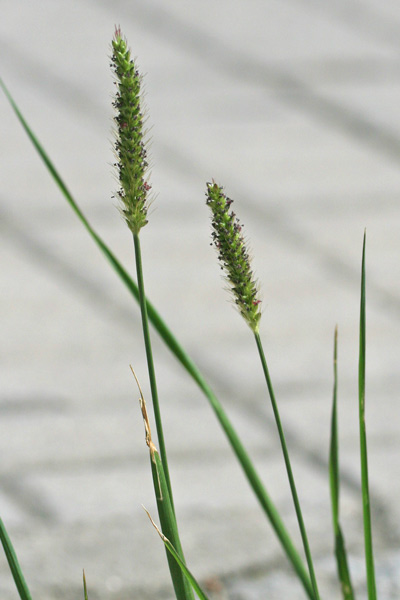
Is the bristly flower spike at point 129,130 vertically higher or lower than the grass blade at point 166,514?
higher

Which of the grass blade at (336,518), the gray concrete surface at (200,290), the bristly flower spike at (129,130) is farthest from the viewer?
the gray concrete surface at (200,290)

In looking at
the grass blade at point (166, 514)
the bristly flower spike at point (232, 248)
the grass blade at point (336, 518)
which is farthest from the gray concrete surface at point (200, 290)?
the bristly flower spike at point (232, 248)

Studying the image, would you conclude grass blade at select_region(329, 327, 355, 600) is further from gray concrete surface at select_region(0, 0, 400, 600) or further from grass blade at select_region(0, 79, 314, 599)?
gray concrete surface at select_region(0, 0, 400, 600)

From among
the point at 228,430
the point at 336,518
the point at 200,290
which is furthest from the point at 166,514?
the point at 200,290

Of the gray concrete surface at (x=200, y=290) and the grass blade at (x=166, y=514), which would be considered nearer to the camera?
the grass blade at (x=166, y=514)

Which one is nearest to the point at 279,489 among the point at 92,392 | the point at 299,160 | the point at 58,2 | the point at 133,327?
the point at 92,392

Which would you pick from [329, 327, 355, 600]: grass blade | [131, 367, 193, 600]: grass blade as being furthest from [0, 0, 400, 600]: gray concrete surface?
[131, 367, 193, 600]: grass blade

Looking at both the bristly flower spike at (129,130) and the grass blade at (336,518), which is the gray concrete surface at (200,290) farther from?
the bristly flower spike at (129,130)

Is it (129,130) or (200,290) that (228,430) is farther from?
(200,290)

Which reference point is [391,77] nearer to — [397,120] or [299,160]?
[397,120]
